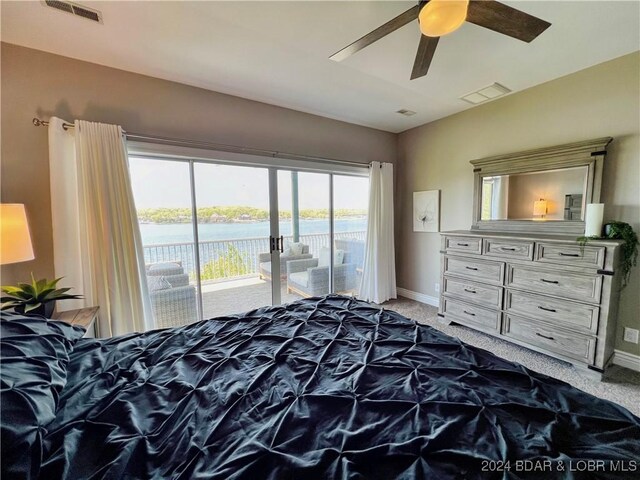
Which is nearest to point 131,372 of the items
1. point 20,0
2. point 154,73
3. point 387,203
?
point 20,0

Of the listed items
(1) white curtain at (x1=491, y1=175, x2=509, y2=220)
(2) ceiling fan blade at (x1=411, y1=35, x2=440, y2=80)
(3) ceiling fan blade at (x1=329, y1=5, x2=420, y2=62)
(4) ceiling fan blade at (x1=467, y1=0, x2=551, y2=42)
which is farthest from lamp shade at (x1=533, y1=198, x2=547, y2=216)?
(3) ceiling fan blade at (x1=329, y1=5, x2=420, y2=62)

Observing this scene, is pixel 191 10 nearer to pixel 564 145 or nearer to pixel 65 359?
pixel 65 359

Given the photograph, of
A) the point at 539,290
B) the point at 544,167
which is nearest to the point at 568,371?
the point at 539,290

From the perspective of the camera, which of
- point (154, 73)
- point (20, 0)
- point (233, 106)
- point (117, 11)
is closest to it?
point (20, 0)

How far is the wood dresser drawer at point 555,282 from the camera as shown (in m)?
2.19

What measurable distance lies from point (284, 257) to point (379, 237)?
5.03ft

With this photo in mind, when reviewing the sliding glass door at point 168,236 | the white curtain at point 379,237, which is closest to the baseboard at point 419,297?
the white curtain at point 379,237

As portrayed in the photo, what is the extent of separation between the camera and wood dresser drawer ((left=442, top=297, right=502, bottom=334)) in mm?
2822

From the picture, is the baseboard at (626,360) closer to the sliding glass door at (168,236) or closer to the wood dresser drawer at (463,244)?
the wood dresser drawer at (463,244)

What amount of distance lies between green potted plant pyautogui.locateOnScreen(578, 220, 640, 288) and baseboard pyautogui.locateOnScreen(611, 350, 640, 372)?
0.74 meters

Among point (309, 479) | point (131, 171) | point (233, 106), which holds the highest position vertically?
point (233, 106)

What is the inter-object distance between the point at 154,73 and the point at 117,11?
2.65 ft

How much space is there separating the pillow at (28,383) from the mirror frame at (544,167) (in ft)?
12.6

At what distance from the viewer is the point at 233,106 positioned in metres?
2.99
